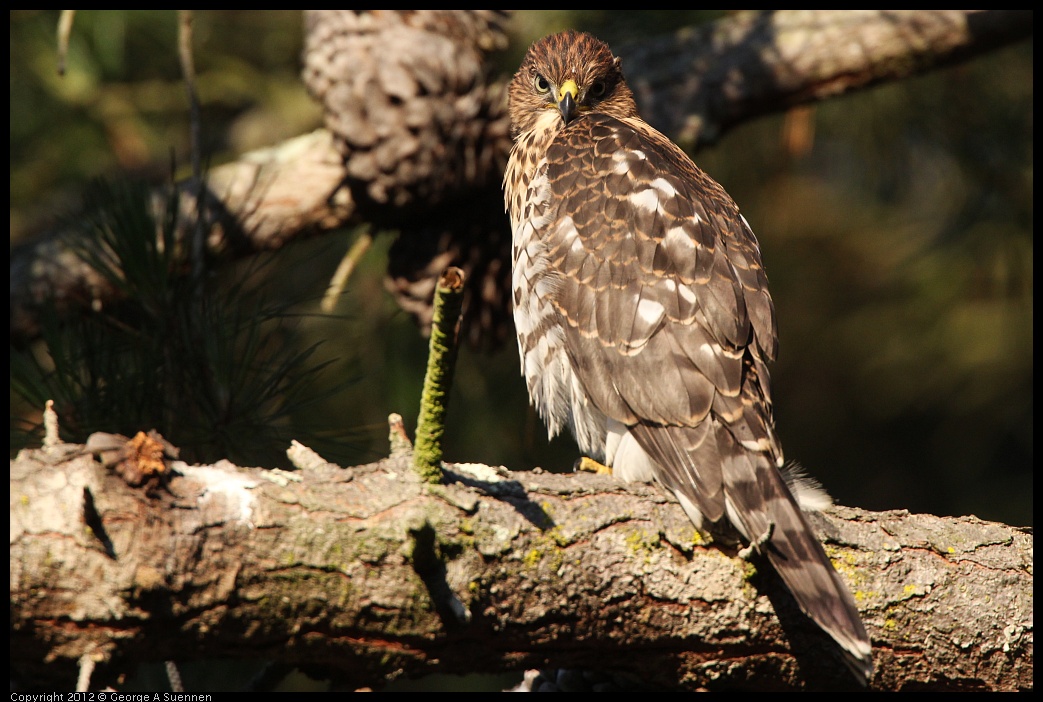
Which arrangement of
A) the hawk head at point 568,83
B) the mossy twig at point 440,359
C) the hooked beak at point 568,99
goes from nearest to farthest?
the mossy twig at point 440,359 < the hooked beak at point 568,99 < the hawk head at point 568,83

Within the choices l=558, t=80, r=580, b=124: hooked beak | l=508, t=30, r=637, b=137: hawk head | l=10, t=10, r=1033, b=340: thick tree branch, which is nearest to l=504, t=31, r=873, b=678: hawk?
l=558, t=80, r=580, b=124: hooked beak

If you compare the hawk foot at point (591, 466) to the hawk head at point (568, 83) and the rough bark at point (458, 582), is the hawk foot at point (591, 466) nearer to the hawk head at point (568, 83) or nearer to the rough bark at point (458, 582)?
the rough bark at point (458, 582)

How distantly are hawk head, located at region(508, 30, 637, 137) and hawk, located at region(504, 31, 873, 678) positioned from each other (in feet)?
0.44

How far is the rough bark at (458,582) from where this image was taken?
1648mm

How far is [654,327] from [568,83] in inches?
44.6

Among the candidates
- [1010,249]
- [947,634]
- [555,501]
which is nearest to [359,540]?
[555,501]

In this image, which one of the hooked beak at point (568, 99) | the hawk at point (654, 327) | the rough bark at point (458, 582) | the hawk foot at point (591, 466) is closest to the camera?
the rough bark at point (458, 582)

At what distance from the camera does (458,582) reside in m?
1.88

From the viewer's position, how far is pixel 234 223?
3.16 metres

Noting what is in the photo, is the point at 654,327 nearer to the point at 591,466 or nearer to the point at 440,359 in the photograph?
the point at 591,466

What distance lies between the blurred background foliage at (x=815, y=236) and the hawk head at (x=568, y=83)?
551mm

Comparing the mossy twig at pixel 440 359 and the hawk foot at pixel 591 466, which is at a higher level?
the hawk foot at pixel 591 466

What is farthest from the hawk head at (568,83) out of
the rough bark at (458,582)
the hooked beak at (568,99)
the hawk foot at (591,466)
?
the rough bark at (458,582)

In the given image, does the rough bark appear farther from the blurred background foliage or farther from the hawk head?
the hawk head
